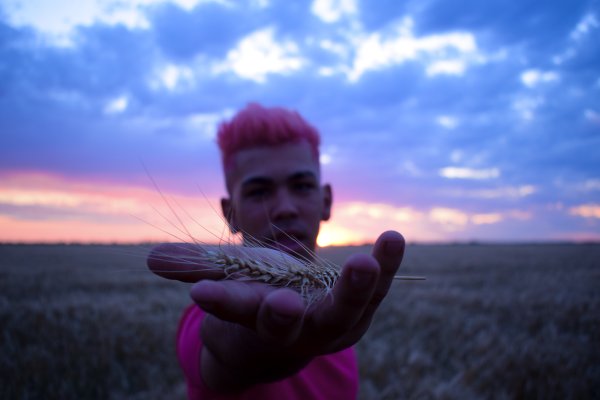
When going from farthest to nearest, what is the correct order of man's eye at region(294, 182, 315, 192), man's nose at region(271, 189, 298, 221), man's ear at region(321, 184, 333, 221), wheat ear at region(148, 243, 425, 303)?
man's ear at region(321, 184, 333, 221)
man's eye at region(294, 182, 315, 192)
man's nose at region(271, 189, 298, 221)
wheat ear at region(148, 243, 425, 303)

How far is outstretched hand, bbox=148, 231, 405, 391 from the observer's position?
0.78m

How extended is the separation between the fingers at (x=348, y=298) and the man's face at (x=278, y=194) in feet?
3.13

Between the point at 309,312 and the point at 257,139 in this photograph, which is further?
the point at 257,139

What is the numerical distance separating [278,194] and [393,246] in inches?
46.1

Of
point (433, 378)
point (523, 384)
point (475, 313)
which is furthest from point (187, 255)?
point (475, 313)

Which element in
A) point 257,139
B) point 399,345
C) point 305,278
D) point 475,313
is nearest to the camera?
point 305,278

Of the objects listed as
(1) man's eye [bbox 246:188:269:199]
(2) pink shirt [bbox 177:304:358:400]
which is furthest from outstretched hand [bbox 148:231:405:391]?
(1) man's eye [bbox 246:188:269:199]

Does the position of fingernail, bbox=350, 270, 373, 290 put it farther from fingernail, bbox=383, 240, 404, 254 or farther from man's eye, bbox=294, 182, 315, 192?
man's eye, bbox=294, 182, 315, 192

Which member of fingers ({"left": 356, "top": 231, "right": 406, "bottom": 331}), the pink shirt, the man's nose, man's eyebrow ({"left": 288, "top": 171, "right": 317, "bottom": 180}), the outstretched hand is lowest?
the pink shirt

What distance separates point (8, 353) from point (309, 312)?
3900 mm

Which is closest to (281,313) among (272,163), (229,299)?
(229,299)

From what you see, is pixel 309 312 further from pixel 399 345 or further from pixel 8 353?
pixel 8 353

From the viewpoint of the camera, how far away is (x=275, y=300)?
763mm

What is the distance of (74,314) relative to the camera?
15.5 feet
